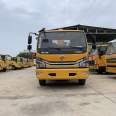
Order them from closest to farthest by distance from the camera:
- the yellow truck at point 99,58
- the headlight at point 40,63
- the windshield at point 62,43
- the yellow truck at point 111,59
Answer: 1. the headlight at point 40,63
2. the windshield at point 62,43
3. the yellow truck at point 111,59
4. the yellow truck at point 99,58

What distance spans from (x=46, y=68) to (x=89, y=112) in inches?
204

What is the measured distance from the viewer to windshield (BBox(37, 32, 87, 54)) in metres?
13.0

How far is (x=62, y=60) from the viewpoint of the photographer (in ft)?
42.1

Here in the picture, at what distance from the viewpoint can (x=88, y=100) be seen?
985 cm

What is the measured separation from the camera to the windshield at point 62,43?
42.7 ft

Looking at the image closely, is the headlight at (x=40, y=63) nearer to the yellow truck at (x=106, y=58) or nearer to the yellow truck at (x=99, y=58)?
the yellow truck at (x=106, y=58)

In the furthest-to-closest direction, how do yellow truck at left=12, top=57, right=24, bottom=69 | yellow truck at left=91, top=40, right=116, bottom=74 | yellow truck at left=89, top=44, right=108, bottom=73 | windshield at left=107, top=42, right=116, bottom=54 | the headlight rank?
yellow truck at left=12, top=57, right=24, bottom=69 < yellow truck at left=89, top=44, right=108, bottom=73 < windshield at left=107, top=42, right=116, bottom=54 < yellow truck at left=91, top=40, right=116, bottom=74 < the headlight

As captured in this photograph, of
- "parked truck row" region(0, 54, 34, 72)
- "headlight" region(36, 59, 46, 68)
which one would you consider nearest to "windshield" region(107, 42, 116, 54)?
"headlight" region(36, 59, 46, 68)

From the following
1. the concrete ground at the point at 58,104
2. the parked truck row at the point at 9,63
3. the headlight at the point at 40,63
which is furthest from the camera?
the parked truck row at the point at 9,63

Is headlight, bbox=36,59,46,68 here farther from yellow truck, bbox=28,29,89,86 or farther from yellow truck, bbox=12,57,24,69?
yellow truck, bbox=12,57,24,69

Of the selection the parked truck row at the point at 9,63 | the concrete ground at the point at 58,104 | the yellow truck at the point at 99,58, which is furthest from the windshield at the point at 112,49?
the parked truck row at the point at 9,63

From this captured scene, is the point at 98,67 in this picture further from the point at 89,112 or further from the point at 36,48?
the point at 89,112

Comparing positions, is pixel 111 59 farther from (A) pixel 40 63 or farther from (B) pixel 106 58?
(A) pixel 40 63

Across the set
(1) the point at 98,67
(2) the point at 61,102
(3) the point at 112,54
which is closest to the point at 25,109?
(2) the point at 61,102
